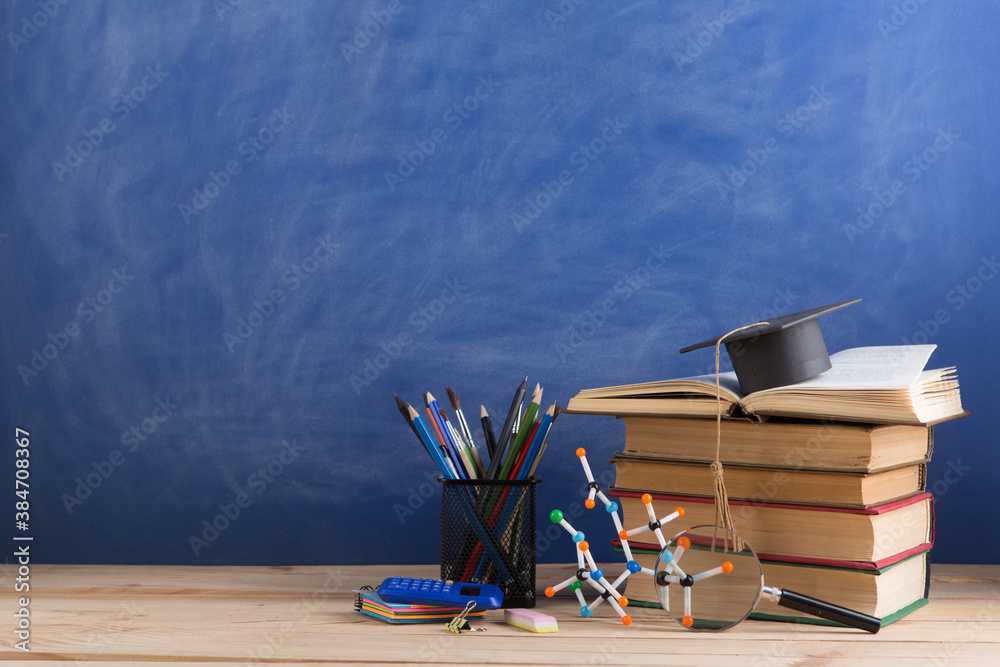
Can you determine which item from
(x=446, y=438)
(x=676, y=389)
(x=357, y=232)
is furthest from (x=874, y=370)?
(x=357, y=232)

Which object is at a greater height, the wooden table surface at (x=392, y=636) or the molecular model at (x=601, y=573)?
the molecular model at (x=601, y=573)

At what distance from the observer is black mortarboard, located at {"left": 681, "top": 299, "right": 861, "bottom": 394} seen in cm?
83

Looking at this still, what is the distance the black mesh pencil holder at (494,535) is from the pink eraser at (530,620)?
0.06 m

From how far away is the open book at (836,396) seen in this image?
75 cm

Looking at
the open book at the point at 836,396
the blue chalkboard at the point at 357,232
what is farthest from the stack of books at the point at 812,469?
the blue chalkboard at the point at 357,232

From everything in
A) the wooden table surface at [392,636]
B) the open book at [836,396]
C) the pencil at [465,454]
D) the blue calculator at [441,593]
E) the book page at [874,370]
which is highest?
the book page at [874,370]

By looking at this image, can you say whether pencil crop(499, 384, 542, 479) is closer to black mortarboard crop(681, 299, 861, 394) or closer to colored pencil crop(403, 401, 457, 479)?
colored pencil crop(403, 401, 457, 479)

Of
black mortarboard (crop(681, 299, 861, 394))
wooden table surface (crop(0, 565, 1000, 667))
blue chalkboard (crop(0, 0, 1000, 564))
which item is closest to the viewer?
wooden table surface (crop(0, 565, 1000, 667))

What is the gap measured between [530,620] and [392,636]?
0.45 ft

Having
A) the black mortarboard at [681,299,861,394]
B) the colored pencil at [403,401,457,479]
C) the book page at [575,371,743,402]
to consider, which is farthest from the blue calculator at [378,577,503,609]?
the black mortarboard at [681,299,861,394]

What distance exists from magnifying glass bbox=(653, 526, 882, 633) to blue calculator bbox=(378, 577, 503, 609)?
0.17 meters

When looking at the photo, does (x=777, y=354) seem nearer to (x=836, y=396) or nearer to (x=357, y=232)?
(x=836, y=396)

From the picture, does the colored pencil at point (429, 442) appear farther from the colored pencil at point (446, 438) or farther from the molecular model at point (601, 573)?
the molecular model at point (601, 573)

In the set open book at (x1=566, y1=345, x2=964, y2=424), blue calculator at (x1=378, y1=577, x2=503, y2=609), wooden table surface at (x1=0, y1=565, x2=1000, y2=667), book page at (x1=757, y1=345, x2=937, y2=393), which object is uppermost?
book page at (x1=757, y1=345, x2=937, y2=393)
